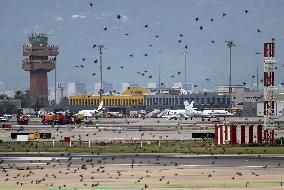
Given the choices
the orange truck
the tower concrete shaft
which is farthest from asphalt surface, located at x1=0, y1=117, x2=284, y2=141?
the orange truck

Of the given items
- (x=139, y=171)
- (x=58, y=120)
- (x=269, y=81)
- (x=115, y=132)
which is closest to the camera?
(x=139, y=171)

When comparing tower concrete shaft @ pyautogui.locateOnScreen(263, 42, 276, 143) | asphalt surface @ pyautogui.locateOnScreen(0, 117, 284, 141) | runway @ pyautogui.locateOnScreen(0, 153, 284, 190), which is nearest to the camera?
runway @ pyautogui.locateOnScreen(0, 153, 284, 190)

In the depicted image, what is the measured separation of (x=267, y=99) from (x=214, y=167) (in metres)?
29.2

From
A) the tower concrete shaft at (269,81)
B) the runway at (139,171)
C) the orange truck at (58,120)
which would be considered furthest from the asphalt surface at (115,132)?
the runway at (139,171)

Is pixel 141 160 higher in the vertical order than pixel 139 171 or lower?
higher

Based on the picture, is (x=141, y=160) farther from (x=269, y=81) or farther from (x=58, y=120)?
(x=58, y=120)

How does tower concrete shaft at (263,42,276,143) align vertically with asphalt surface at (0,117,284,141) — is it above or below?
above

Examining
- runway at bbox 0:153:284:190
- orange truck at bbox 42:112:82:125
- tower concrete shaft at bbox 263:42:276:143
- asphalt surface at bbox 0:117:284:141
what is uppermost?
tower concrete shaft at bbox 263:42:276:143

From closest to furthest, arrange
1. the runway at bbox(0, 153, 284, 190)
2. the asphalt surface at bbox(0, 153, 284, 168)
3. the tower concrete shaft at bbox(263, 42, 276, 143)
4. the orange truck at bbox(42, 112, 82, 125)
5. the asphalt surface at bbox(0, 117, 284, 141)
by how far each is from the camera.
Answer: the runway at bbox(0, 153, 284, 190), the asphalt surface at bbox(0, 153, 284, 168), the tower concrete shaft at bbox(263, 42, 276, 143), the asphalt surface at bbox(0, 117, 284, 141), the orange truck at bbox(42, 112, 82, 125)

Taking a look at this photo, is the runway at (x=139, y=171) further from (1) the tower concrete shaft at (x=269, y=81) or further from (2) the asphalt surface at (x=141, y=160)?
(1) the tower concrete shaft at (x=269, y=81)

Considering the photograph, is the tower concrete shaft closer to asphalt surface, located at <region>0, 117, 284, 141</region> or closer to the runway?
asphalt surface, located at <region>0, 117, 284, 141</region>

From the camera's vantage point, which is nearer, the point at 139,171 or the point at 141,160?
the point at 139,171

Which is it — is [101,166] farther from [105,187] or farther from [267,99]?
[267,99]

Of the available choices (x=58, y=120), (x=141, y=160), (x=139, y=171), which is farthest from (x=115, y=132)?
(x=139, y=171)
